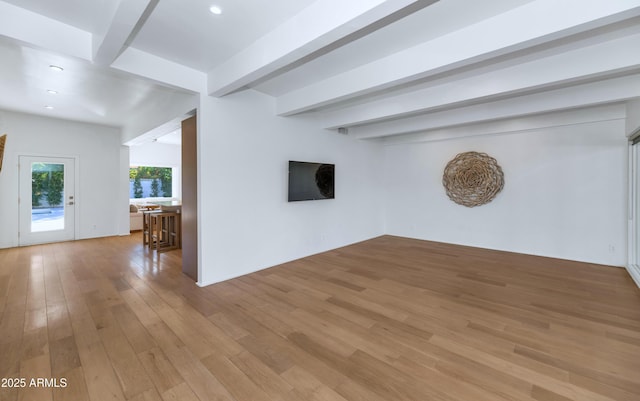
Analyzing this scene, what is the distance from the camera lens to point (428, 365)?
6.69 ft

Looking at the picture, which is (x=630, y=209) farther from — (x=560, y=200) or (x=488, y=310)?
(x=488, y=310)

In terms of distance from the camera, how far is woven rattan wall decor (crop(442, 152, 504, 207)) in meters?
5.54

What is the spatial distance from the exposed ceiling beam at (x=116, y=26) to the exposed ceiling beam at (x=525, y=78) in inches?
128

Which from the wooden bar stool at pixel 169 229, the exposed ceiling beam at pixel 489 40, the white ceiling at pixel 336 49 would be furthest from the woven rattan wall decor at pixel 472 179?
the wooden bar stool at pixel 169 229

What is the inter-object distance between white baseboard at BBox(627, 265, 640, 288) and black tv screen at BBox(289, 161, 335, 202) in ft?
14.8

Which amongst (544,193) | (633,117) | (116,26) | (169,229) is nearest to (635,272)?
(544,193)

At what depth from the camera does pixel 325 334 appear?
2.46 m

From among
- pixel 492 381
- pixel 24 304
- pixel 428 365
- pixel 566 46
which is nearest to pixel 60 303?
pixel 24 304

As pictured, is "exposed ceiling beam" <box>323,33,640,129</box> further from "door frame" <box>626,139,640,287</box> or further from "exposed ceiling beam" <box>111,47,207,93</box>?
"exposed ceiling beam" <box>111,47,207,93</box>

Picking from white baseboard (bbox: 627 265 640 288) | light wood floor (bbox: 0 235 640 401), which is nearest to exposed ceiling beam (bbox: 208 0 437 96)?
light wood floor (bbox: 0 235 640 401)

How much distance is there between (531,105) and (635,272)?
2742 millimetres

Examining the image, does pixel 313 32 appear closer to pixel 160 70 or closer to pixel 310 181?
pixel 160 70

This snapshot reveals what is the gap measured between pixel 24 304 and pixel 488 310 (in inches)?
198

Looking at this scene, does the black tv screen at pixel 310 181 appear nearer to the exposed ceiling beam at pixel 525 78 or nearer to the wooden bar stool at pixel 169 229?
the exposed ceiling beam at pixel 525 78
